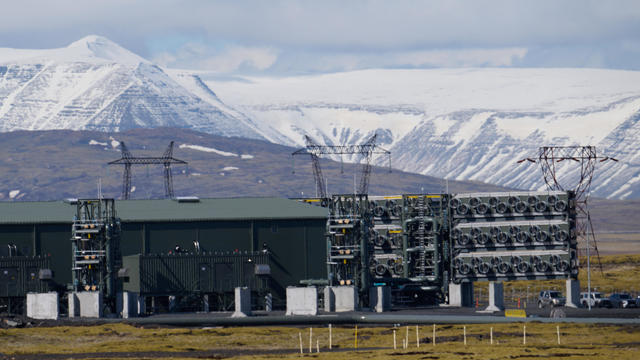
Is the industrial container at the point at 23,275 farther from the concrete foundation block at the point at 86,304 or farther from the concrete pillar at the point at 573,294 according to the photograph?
the concrete pillar at the point at 573,294

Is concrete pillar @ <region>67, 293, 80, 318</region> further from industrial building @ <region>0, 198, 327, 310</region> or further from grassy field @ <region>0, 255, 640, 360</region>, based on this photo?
grassy field @ <region>0, 255, 640, 360</region>

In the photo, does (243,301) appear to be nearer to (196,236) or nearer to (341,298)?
(341,298)

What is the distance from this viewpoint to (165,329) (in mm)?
132125

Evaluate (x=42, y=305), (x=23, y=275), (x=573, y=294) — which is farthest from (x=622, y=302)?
(x=23, y=275)

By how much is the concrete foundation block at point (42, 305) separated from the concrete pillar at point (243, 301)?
19643mm

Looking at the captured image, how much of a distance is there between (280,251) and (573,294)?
35459mm

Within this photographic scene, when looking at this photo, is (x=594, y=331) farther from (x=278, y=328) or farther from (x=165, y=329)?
(x=165, y=329)

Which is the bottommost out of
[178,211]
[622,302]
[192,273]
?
[622,302]

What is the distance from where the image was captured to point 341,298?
508 feet

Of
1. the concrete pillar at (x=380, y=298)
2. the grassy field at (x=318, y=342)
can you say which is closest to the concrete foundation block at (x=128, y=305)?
the grassy field at (x=318, y=342)

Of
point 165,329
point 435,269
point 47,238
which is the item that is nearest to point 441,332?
point 165,329

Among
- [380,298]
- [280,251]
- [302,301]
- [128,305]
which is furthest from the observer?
[280,251]

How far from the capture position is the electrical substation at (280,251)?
509 feet

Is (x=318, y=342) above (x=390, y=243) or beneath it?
beneath
